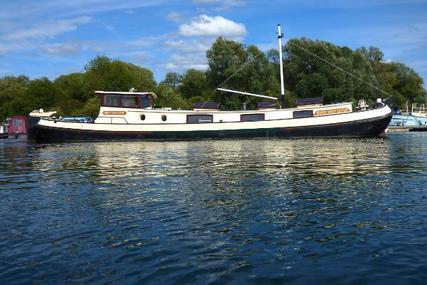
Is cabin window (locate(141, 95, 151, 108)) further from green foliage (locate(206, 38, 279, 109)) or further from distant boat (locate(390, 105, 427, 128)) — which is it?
distant boat (locate(390, 105, 427, 128))

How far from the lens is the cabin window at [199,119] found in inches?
1938

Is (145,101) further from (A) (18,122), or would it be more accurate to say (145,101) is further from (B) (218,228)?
(B) (218,228)

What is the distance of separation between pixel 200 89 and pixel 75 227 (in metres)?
87.5

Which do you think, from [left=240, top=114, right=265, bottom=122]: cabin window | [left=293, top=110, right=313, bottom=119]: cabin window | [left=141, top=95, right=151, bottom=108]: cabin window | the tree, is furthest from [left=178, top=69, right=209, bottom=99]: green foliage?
[left=293, top=110, right=313, bottom=119]: cabin window

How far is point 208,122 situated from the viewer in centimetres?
4912

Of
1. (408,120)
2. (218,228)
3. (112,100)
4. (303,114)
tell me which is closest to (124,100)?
(112,100)

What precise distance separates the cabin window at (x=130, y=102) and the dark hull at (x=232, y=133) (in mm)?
3086

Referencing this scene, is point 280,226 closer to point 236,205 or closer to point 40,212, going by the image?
point 236,205

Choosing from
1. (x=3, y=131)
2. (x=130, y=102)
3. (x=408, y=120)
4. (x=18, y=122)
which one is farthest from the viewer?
(x=408, y=120)

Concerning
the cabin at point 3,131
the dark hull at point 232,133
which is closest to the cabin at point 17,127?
the cabin at point 3,131

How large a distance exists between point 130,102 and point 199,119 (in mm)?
7086

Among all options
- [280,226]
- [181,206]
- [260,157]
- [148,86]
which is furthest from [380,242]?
[148,86]

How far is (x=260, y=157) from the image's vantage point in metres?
26.9

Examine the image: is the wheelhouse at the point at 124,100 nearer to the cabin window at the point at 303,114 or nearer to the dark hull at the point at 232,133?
the dark hull at the point at 232,133
